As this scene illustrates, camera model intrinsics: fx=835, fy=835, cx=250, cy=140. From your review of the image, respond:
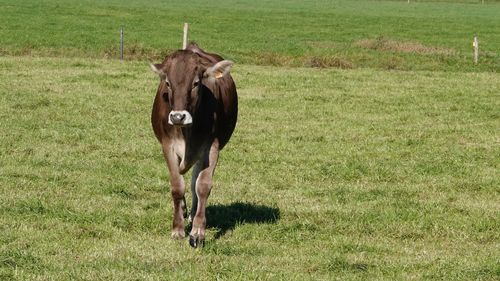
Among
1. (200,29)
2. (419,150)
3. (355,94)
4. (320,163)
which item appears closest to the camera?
(320,163)

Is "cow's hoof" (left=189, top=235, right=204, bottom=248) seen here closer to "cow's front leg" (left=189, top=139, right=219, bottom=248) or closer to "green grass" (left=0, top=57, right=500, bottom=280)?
"cow's front leg" (left=189, top=139, right=219, bottom=248)

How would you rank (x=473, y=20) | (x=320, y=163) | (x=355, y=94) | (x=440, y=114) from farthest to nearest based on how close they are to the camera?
(x=473, y=20), (x=355, y=94), (x=440, y=114), (x=320, y=163)

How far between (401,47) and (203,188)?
118 feet

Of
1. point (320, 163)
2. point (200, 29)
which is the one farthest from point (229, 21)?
point (320, 163)

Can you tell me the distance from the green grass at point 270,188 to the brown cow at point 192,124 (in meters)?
0.54

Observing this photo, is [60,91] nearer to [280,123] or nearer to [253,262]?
[280,123]

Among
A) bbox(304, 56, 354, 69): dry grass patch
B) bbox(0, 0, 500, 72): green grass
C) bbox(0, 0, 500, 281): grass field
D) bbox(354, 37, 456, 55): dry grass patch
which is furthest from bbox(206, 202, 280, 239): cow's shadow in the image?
bbox(354, 37, 456, 55): dry grass patch

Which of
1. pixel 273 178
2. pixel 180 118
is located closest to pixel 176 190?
pixel 180 118

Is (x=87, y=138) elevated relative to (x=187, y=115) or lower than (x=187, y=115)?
Result: lower

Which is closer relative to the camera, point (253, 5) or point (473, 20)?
point (473, 20)

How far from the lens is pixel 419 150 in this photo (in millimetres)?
16750

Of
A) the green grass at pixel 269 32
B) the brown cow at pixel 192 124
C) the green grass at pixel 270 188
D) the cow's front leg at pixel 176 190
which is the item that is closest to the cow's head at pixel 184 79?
the brown cow at pixel 192 124

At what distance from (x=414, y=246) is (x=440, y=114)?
12.2m

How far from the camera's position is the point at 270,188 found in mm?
13250
